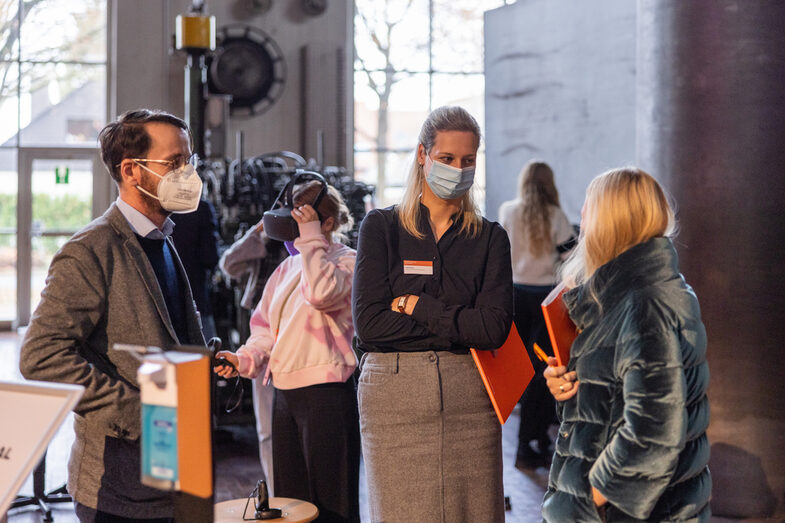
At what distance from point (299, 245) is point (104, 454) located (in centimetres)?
125

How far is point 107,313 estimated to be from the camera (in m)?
1.99

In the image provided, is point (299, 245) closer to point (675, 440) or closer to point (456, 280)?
point (456, 280)

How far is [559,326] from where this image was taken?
2.18 metres

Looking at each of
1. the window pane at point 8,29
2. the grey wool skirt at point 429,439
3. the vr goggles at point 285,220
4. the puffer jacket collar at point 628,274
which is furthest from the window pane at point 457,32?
the puffer jacket collar at point 628,274

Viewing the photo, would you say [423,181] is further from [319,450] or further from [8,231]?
[8,231]

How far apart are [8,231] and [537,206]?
912 centimetres

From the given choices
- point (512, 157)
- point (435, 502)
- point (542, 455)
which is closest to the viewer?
point (435, 502)

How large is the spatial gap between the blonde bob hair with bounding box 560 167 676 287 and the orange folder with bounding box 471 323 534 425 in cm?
45

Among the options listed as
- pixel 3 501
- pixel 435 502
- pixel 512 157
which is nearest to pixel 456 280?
pixel 435 502

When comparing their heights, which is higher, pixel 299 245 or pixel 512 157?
pixel 512 157

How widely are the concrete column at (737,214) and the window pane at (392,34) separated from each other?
9340 millimetres

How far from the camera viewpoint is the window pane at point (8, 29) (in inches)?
485

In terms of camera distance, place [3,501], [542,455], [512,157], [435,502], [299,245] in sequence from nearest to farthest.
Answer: [3,501]
[435,502]
[299,245]
[542,455]
[512,157]

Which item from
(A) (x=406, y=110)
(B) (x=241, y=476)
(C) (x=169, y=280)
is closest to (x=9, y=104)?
(A) (x=406, y=110)
